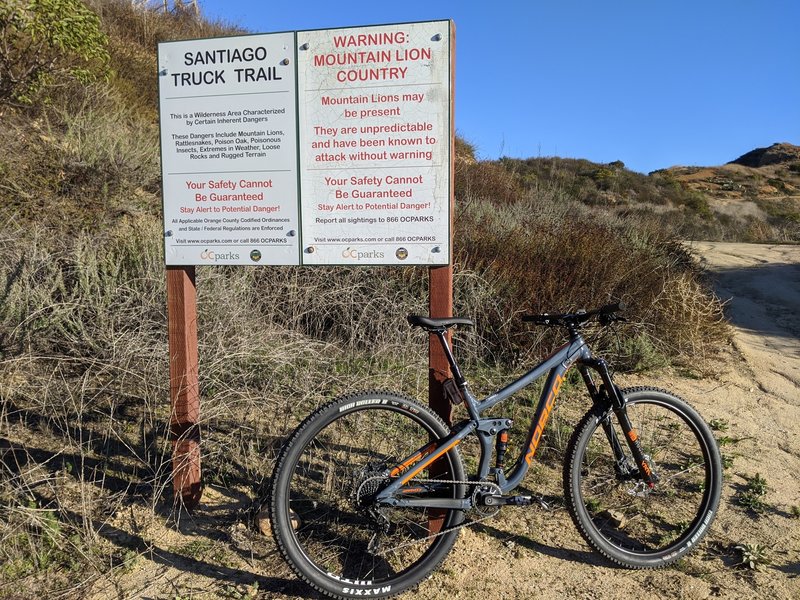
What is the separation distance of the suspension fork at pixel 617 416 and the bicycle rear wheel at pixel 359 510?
76 centimetres

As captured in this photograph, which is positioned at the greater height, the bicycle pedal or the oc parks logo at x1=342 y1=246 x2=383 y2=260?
the oc parks logo at x1=342 y1=246 x2=383 y2=260

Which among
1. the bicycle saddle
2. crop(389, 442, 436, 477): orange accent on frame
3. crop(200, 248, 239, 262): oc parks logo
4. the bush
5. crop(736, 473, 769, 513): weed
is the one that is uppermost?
the bush

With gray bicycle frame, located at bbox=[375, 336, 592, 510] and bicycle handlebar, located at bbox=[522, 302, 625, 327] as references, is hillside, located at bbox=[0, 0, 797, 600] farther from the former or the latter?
bicycle handlebar, located at bbox=[522, 302, 625, 327]

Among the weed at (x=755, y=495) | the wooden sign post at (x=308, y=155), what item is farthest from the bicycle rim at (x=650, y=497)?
the wooden sign post at (x=308, y=155)

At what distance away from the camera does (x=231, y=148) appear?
2896mm

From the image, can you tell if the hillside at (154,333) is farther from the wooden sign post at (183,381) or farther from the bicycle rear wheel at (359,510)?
the bicycle rear wheel at (359,510)

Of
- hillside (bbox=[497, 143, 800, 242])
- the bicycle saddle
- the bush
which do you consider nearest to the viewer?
the bicycle saddle

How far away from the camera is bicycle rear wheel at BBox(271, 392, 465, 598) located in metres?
2.37

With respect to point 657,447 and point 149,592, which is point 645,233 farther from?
point 149,592

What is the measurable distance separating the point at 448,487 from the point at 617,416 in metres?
0.88

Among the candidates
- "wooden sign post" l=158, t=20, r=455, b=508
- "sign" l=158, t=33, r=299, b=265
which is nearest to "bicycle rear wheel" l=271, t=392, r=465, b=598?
"wooden sign post" l=158, t=20, r=455, b=508

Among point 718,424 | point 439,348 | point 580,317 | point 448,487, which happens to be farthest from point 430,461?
point 718,424

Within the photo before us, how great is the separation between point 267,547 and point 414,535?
708 millimetres

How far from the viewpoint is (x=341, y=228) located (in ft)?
9.28
